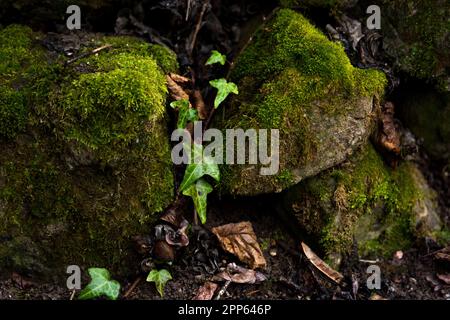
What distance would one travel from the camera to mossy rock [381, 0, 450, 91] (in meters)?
3.92

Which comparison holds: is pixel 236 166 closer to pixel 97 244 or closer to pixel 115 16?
pixel 97 244

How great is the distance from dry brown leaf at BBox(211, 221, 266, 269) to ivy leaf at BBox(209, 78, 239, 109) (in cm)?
94

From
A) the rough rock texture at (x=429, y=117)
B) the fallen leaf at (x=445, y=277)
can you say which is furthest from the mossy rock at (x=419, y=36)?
the fallen leaf at (x=445, y=277)

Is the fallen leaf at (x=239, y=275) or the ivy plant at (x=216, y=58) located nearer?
the fallen leaf at (x=239, y=275)

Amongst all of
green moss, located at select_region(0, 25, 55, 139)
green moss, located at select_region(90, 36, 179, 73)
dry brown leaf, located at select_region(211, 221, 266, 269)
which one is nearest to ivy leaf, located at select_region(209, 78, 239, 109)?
green moss, located at select_region(90, 36, 179, 73)

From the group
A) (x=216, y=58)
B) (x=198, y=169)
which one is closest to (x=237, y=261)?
(x=198, y=169)

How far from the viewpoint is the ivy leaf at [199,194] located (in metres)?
3.55

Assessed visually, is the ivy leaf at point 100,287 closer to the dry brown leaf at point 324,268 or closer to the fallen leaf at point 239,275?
the fallen leaf at point 239,275

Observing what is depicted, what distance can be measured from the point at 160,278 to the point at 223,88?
4.85 ft

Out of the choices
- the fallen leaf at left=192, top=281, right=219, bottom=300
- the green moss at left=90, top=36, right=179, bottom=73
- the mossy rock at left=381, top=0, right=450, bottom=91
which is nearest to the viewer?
the fallen leaf at left=192, top=281, right=219, bottom=300

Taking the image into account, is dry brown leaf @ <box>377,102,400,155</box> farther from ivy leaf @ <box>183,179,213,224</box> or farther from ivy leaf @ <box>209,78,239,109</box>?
ivy leaf @ <box>183,179,213,224</box>

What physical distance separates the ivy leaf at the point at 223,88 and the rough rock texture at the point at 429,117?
1557 millimetres
